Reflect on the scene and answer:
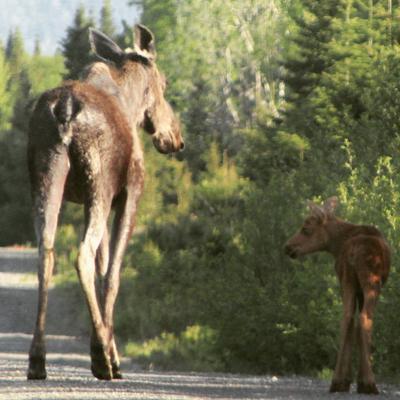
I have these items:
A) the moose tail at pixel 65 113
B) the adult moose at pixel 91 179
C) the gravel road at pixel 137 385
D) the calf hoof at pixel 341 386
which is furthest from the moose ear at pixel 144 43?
the calf hoof at pixel 341 386

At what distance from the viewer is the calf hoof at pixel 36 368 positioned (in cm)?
1319

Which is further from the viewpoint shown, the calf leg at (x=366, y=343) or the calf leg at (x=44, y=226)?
the calf leg at (x=366, y=343)

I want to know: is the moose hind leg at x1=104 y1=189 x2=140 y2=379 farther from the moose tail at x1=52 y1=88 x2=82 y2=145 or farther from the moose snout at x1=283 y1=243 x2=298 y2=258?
the moose snout at x1=283 y1=243 x2=298 y2=258

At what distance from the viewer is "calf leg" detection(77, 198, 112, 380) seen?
13.4m

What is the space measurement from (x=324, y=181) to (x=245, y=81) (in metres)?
53.0

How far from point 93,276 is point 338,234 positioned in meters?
2.36

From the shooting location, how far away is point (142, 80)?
51.4 ft

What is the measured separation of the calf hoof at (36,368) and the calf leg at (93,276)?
1.33 ft

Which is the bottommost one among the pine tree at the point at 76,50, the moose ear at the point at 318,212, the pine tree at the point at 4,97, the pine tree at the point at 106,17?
the moose ear at the point at 318,212

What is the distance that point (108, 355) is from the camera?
534 inches

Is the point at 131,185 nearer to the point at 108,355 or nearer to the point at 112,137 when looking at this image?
the point at 112,137

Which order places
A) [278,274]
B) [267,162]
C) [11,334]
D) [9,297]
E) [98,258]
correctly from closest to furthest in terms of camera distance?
[98,258] < [278,274] < [11,334] < [267,162] < [9,297]

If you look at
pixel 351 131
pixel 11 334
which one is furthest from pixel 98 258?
pixel 11 334

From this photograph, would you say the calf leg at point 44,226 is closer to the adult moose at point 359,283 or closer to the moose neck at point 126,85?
the moose neck at point 126,85
